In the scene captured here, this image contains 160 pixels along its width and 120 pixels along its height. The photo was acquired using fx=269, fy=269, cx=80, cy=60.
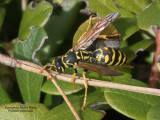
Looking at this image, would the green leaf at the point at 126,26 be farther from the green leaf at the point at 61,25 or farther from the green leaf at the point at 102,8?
the green leaf at the point at 61,25

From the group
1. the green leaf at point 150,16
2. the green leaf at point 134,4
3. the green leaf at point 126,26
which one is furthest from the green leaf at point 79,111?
the green leaf at point 134,4

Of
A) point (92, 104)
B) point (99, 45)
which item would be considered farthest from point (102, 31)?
point (92, 104)

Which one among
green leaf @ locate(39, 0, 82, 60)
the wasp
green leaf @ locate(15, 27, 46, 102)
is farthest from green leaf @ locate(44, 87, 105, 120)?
green leaf @ locate(39, 0, 82, 60)

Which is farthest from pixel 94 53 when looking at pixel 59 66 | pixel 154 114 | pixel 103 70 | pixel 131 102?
pixel 154 114

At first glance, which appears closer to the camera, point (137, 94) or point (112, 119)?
point (137, 94)

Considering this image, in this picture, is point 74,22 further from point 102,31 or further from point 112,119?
point 112,119

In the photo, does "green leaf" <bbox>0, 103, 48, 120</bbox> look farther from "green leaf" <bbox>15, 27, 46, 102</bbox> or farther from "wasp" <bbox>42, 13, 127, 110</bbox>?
"wasp" <bbox>42, 13, 127, 110</bbox>
